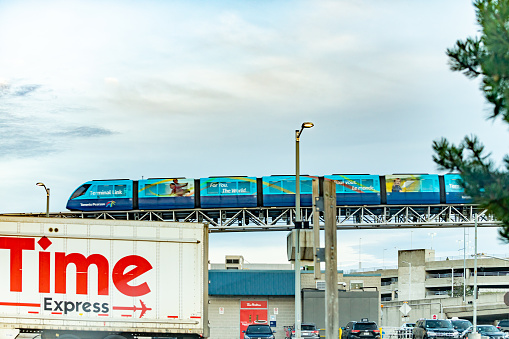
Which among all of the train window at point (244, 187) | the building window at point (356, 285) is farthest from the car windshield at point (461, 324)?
the train window at point (244, 187)

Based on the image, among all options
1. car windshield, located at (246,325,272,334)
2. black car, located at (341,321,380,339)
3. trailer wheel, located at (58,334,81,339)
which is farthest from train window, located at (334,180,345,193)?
trailer wheel, located at (58,334,81,339)

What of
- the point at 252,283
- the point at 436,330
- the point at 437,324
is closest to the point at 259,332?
the point at 436,330

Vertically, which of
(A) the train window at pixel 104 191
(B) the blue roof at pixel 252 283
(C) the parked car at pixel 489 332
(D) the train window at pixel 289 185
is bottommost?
(C) the parked car at pixel 489 332

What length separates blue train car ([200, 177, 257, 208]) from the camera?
72875 mm

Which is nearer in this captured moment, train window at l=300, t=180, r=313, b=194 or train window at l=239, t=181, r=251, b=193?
train window at l=300, t=180, r=313, b=194

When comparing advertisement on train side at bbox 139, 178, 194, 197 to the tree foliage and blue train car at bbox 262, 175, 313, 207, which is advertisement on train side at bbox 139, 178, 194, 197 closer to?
blue train car at bbox 262, 175, 313, 207

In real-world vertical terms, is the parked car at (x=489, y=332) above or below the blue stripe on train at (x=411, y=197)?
below

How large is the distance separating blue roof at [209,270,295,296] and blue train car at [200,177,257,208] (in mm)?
21911

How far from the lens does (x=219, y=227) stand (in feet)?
260

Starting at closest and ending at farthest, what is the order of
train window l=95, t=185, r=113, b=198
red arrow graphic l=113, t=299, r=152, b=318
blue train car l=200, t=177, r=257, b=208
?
red arrow graphic l=113, t=299, r=152, b=318
train window l=95, t=185, r=113, b=198
blue train car l=200, t=177, r=257, b=208

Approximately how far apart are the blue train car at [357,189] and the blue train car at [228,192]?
7607 millimetres

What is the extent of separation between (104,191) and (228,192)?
11864 millimetres

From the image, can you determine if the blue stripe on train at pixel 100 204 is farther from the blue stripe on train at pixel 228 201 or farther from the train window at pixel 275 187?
the train window at pixel 275 187

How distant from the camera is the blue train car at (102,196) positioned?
71.4 metres
